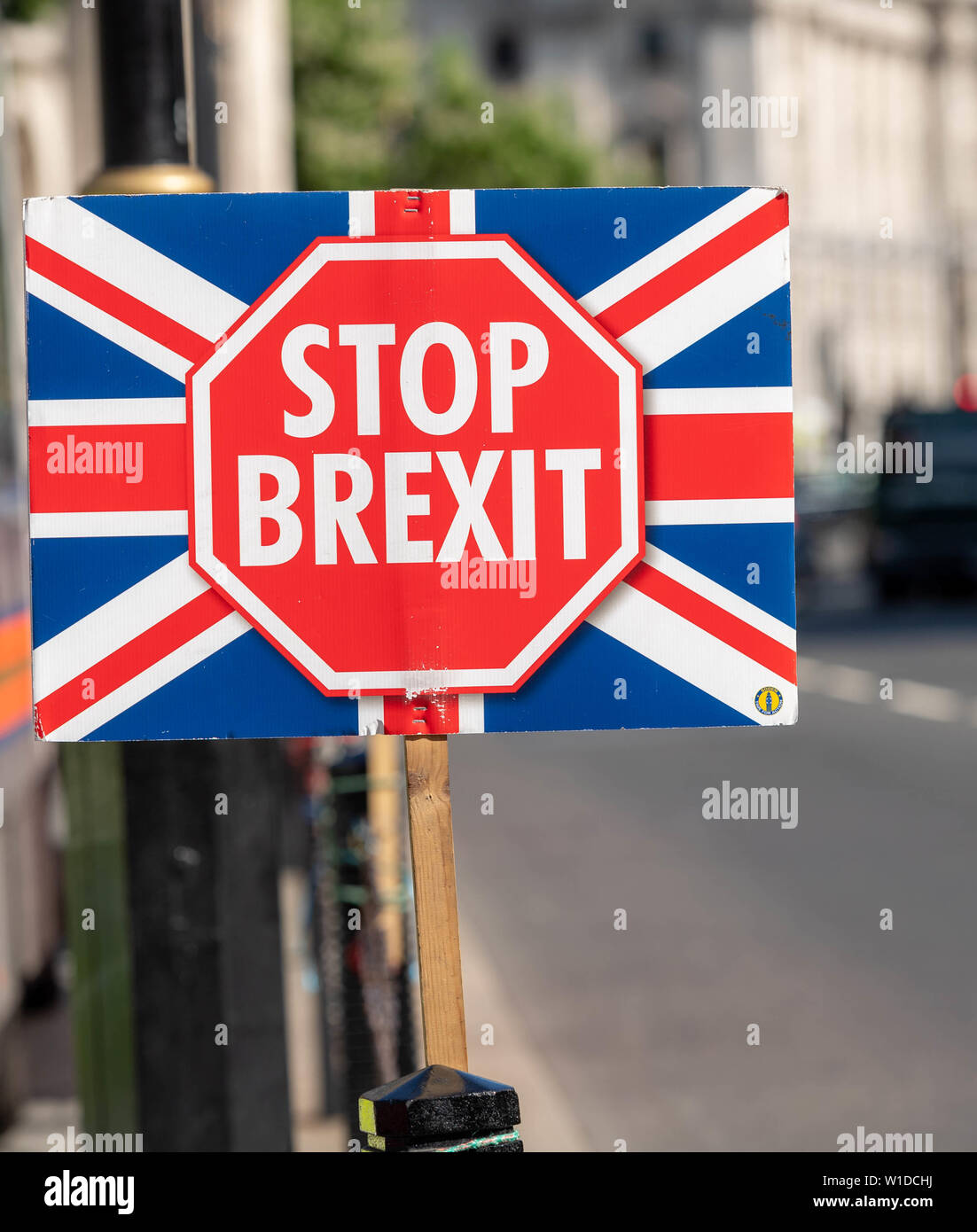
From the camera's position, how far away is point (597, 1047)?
21.8 ft

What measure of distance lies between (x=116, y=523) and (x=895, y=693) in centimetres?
1372

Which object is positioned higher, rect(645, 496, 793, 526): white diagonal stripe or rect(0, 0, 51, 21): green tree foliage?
rect(0, 0, 51, 21): green tree foliage

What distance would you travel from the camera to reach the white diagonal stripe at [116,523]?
8.29ft

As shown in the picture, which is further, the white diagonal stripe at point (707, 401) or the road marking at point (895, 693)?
the road marking at point (895, 693)

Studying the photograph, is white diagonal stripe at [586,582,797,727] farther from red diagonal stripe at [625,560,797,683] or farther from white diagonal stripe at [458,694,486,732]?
white diagonal stripe at [458,694,486,732]

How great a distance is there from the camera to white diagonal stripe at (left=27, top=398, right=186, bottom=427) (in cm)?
252

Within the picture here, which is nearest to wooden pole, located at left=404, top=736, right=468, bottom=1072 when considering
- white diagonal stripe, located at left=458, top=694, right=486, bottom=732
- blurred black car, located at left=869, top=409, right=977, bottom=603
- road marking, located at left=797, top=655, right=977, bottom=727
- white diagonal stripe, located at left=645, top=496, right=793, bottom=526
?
white diagonal stripe, located at left=458, top=694, right=486, bottom=732

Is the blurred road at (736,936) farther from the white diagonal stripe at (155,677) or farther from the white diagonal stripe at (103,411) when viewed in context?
the white diagonal stripe at (103,411)

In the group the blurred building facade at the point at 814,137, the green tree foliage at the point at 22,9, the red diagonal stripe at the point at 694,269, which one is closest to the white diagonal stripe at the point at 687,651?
the red diagonal stripe at the point at 694,269

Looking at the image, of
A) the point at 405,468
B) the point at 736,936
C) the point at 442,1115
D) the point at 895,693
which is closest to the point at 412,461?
the point at 405,468

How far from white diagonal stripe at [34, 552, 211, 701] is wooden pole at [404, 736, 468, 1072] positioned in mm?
369

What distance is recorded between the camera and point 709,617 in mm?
2553

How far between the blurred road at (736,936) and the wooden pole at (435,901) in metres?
3.20
